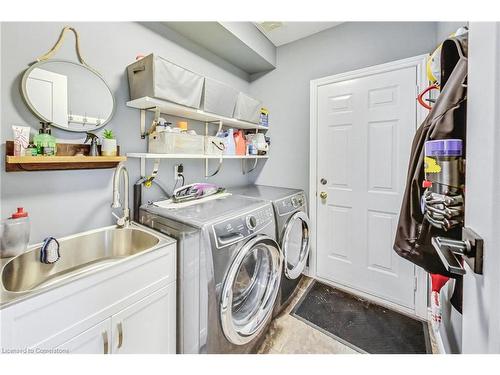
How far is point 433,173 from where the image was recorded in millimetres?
836

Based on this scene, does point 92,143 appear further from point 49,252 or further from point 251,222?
point 251,222

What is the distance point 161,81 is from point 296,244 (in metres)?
1.85

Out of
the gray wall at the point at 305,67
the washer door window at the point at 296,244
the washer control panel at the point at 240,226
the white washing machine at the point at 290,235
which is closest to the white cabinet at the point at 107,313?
the washer control panel at the point at 240,226

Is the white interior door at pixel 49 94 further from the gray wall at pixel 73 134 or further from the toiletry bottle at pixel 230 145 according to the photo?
the toiletry bottle at pixel 230 145

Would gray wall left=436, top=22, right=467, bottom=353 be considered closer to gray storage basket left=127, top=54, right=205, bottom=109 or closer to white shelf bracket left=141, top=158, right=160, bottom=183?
gray storage basket left=127, top=54, right=205, bottom=109

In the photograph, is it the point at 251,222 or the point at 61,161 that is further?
the point at 251,222

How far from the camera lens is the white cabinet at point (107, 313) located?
738mm

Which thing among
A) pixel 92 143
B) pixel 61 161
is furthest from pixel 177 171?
pixel 61 161

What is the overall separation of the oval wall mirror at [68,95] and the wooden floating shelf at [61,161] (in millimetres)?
131

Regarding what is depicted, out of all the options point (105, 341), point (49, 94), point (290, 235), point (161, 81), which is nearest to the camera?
point (105, 341)

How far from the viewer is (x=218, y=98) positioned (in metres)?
1.86

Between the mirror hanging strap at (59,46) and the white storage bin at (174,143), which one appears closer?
the mirror hanging strap at (59,46)

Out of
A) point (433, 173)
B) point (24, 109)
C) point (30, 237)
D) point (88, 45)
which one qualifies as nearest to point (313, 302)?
point (433, 173)

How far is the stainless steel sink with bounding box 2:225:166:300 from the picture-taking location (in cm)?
103
